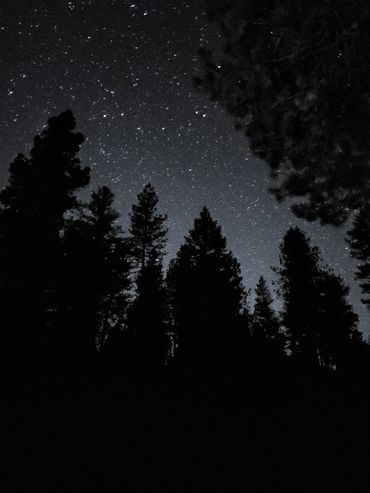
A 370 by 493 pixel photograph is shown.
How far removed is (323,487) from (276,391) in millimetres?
6854

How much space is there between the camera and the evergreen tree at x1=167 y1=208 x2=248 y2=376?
16469 millimetres

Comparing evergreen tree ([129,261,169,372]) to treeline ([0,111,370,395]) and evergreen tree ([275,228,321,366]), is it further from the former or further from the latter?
evergreen tree ([275,228,321,366])

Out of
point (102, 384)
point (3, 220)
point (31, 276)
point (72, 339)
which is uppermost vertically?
point (3, 220)

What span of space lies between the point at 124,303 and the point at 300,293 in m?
14.7

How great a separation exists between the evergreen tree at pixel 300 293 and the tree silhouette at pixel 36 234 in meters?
18.7

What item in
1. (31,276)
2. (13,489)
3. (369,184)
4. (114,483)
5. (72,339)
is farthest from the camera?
(72,339)

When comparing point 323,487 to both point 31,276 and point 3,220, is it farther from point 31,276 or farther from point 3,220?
point 3,220

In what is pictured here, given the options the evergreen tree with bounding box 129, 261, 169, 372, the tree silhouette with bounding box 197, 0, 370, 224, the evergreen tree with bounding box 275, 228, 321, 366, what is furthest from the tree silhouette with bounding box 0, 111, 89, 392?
the evergreen tree with bounding box 275, 228, 321, 366

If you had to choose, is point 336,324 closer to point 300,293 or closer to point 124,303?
point 300,293

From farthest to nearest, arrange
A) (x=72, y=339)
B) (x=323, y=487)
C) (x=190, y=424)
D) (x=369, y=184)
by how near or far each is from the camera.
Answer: (x=72, y=339) < (x=190, y=424) < (x=369, y=184) < (x=323, y=487)

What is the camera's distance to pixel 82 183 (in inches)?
579

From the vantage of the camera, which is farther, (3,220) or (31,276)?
(3,220)

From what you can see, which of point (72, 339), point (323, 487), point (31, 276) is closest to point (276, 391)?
point (323, 487)

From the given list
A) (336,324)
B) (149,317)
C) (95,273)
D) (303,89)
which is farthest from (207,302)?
(303,89)
